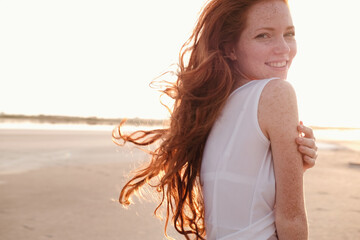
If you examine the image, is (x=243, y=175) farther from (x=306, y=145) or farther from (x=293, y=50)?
(x=293, y=50)

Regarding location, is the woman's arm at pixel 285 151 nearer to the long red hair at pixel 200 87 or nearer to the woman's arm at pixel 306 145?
the woman's arm at pixel 306 145

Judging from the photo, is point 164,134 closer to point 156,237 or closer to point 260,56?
point 260,56

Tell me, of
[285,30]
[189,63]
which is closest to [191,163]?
[189,63]

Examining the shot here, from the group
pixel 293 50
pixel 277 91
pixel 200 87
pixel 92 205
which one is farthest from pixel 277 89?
pixel 92 205

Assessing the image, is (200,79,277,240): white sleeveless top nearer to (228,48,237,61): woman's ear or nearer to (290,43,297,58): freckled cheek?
(228,48,237,61): woman's ear

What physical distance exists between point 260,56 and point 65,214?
3.67 meters

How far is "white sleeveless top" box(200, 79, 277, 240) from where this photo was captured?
5.02ft

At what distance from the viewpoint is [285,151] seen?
1505 millimetres

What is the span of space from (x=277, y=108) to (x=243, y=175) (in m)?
0.31

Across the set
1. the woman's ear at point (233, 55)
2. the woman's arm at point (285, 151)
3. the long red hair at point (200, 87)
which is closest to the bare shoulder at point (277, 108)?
Result: the woman's arm at point (285, 151)

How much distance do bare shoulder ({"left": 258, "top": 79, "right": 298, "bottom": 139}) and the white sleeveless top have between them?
0.09 feet

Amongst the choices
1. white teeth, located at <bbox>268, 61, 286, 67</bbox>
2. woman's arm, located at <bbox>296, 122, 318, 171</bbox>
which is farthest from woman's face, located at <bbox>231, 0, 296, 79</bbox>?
woman's arm, located at <bbox>296, 122, 318, 171</bbox>

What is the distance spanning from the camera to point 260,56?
6.11ft

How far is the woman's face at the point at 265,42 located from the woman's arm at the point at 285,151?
1.20 ft
